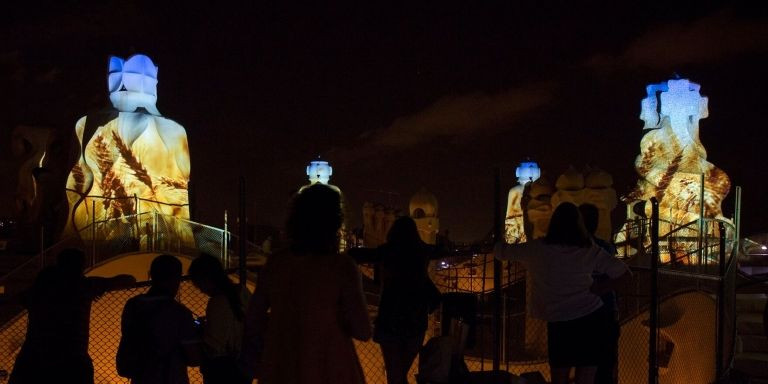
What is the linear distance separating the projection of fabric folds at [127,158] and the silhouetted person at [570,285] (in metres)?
14.5

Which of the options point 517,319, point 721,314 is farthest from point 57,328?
point 517,319

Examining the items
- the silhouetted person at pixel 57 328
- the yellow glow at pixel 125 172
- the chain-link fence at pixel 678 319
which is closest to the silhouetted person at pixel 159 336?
the silhouetted person at pixel 57 328

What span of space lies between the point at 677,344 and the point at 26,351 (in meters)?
10.2

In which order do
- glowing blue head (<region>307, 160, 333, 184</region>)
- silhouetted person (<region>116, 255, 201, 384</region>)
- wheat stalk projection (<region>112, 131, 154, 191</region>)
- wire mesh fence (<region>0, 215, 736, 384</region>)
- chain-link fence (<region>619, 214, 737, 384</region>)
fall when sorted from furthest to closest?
1. glowing blue head (<region>307, 160, 333, 184</region>)
2. wheat stalk projection (<region>112, 131, 154, 191</region>)
3. wire mesh fence (<region>0, 215, 736, 384</region>)
4. chain-link fence (<region>619, 214, 737, 384</region>)
5. silhouetted person (<region>116, 255, 201, 384</region>)

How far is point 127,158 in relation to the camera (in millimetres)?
18312

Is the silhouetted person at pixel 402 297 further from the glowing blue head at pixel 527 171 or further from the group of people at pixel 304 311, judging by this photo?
the glowing blue head at pixel 527 171

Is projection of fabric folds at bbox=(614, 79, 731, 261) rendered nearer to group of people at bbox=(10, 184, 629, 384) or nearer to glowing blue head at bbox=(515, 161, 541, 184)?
glowing blue head at bbox=(515, 161, 541, 184)

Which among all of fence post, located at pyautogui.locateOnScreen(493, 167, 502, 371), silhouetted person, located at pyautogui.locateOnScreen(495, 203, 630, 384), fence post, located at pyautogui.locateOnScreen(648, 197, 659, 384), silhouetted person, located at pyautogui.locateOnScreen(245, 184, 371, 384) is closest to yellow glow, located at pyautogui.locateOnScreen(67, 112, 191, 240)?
fence post, located at pyautogui.locateOnScreen(493, 167, 502, 371)

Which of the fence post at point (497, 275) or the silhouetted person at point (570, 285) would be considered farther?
the fence post at point (497, 275)

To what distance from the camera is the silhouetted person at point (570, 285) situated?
171 inches

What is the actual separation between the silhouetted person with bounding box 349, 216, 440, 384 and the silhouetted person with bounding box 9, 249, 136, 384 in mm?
1631

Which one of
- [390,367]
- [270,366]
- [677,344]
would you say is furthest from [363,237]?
[270,366]

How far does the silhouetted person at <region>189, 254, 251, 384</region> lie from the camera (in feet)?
12.6

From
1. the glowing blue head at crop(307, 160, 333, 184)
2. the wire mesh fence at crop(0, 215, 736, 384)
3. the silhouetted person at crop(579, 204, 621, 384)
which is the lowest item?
the wire mesh fence at crop(0, 215, 736, 384)
